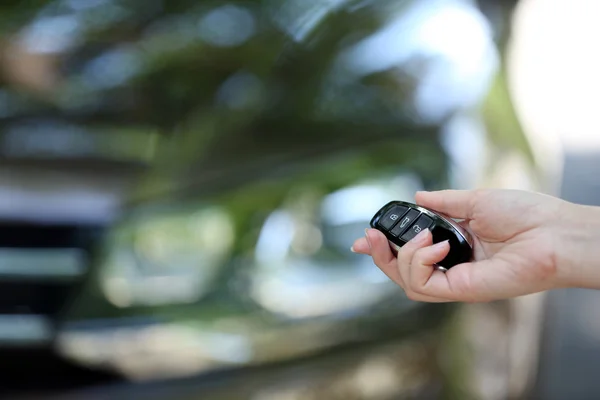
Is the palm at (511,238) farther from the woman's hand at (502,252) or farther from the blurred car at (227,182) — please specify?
the blurred car at (227,182)

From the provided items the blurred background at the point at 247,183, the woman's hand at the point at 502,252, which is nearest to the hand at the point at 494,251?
the woman's hand at the point at 502,252

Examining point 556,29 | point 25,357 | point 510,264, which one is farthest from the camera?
point 556,29

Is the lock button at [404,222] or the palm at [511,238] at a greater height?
the lock button at [404,222]

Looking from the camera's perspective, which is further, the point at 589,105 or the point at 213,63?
the point at 589,105

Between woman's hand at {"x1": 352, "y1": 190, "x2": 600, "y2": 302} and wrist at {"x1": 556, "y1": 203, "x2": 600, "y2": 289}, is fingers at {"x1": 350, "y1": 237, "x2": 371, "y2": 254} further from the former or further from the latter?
wrist at {"x1": 556, "y1": 203, "x2": 600, "y2": 289}

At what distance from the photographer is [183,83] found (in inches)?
61.8

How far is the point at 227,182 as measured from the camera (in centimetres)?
143

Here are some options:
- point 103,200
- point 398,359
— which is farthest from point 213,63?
point 398,359

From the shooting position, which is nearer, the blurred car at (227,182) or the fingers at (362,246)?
the fingers at (362,246)

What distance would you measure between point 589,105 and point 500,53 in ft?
3.75

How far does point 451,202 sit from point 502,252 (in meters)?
0.10

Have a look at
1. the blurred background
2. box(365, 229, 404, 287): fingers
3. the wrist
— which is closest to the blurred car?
the blurred background

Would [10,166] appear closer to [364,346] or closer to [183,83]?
[183,83]

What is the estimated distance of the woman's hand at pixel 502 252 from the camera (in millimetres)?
929
